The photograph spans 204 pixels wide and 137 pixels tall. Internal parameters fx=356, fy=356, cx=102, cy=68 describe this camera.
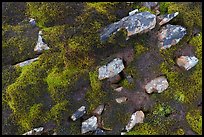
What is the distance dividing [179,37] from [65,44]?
292 centimetres

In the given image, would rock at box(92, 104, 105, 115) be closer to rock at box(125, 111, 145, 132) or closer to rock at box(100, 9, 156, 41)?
rock at box(125, 111, 145, 132)

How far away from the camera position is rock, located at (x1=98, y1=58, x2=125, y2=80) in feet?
28.6

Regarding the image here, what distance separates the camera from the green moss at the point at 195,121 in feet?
27.6

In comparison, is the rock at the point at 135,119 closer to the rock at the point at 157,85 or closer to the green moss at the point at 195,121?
the rock at the point at 157,85

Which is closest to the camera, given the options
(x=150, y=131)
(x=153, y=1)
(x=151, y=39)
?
(x=150, y=131)

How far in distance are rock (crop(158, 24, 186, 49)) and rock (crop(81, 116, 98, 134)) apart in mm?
2523

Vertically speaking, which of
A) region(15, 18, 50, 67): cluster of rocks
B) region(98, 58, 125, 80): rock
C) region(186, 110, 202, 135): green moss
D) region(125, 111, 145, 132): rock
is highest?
region(15, 18, 50, 67): cluster of rocks

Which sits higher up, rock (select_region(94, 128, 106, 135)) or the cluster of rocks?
the cluster of rocks

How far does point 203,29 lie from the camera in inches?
372

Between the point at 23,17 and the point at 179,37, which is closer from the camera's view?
the point at 179,37

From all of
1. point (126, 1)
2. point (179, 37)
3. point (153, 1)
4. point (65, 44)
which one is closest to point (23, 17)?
point (65, 44)

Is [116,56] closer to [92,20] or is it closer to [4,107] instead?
[92,20]

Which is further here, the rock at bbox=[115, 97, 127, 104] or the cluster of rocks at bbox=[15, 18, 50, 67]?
the cluster of rocks at bbox=[15, 18, 50, 67]

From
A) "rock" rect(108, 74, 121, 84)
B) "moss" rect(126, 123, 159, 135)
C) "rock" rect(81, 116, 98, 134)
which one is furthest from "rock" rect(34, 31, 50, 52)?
"moss" rect(126, 123, 159, 135)
